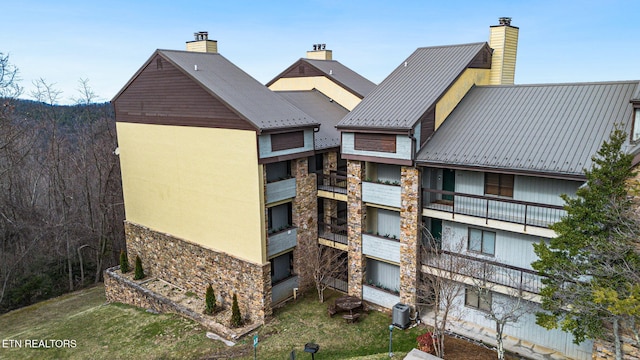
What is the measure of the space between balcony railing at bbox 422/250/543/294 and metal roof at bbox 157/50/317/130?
9619 mm

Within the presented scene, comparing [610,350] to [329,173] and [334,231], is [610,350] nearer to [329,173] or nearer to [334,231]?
[334,231]

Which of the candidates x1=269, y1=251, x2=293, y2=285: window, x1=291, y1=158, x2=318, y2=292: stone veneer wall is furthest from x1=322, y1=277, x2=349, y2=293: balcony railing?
x1=269, y1=251, x2=293, y2=285: window

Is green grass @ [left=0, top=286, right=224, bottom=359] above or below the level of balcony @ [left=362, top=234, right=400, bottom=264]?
below

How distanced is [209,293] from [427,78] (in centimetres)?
1556

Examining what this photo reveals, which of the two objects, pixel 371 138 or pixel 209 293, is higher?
pixel 371 138

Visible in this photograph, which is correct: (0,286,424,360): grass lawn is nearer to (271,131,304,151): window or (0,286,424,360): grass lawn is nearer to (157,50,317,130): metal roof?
(271,131,304,151): window

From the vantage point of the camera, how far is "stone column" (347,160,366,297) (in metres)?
20.7

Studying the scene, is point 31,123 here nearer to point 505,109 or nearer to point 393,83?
point 393,83

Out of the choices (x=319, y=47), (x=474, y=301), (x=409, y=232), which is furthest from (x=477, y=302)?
(x=319, y=47)

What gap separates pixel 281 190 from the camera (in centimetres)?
2156

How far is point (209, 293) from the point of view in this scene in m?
22.1

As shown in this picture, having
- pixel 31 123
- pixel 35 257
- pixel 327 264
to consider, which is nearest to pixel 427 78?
pixel 327 264

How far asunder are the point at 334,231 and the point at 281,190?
4431mm

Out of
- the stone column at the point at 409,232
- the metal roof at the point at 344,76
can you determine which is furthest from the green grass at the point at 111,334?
the metal roof at the point at 344,76
